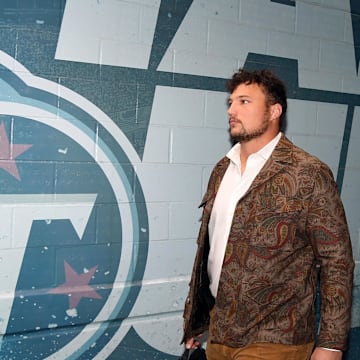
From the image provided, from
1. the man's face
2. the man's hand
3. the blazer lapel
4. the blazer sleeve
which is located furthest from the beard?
the man's hand

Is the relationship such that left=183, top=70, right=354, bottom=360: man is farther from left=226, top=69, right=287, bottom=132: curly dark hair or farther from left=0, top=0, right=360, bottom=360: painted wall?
left=0, top=0, right=360, bottom=360: painted wall

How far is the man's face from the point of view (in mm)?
2213

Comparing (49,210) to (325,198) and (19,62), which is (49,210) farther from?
(325,198)

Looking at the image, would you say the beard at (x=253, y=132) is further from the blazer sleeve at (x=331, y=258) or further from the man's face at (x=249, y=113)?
the blazer sleeve at (x=331, y=258)

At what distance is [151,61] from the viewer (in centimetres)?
278

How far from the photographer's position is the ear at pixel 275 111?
2.26m

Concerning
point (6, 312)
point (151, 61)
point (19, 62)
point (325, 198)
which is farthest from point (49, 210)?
point (325, 198)

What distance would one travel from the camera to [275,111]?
2.27m

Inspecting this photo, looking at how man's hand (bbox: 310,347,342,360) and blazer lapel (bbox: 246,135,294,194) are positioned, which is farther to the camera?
blazer lapel (bbox: 246,135,294,194)

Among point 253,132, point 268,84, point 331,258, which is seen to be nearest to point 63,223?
point 253,132

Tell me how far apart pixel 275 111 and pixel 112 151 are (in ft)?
2.76

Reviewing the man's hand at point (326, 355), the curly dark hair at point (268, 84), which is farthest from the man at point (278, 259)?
the curly dark hair at point (268, 84)

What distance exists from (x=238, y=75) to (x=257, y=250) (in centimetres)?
76

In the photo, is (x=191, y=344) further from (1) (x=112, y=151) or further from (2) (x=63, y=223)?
(1) (x=112, y=151)
